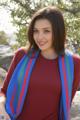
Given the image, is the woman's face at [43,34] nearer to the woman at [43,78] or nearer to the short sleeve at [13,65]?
the woman at [43,78]

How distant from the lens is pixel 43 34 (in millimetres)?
3213

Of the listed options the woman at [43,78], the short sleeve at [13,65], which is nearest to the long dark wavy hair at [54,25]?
the woman at [43,78]

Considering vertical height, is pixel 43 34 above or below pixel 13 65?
above

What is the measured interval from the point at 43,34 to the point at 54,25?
116 millimetres

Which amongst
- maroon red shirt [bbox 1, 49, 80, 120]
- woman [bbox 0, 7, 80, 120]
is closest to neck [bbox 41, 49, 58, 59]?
woman [bbox 0, 7, 80, 120]

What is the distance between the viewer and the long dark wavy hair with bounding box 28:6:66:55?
10.6 ft

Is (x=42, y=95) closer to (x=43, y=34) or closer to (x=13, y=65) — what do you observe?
(x=13, y=65)

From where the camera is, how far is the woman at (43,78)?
3.15m

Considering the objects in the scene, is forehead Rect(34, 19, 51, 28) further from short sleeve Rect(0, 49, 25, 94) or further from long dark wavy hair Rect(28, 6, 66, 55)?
short sleeve Rect(0, 49, 25, 94)

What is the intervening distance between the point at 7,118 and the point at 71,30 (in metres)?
6.19

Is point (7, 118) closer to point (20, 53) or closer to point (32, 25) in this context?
point (20, 53)

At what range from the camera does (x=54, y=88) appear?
3143 millimetres

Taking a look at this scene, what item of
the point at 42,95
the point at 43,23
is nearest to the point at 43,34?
Result: the point at 43,23

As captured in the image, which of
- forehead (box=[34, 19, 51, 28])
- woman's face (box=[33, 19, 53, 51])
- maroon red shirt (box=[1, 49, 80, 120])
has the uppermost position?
forehead (box=[34, 19, 51, 28])
